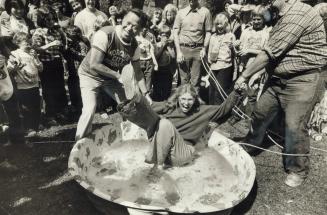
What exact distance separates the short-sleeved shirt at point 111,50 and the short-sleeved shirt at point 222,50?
Answer: 2130 millimetres

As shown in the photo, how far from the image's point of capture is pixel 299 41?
446 centimetres

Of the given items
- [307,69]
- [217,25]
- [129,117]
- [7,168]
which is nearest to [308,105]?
[307,69]

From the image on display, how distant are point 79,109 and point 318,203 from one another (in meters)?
4.63

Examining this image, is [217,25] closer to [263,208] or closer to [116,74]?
[116,74]

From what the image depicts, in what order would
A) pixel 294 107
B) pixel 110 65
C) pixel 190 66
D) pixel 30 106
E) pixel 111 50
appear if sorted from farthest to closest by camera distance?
1. pixel 190 66
2. pixel 30 106
3. pixel 110 65
4. pixel 111 50
5. pixel 294 107

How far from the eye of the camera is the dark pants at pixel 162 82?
733 centimetres

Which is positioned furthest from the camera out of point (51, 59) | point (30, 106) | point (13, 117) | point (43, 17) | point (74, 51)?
point (74, 51)

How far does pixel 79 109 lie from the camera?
7.07m

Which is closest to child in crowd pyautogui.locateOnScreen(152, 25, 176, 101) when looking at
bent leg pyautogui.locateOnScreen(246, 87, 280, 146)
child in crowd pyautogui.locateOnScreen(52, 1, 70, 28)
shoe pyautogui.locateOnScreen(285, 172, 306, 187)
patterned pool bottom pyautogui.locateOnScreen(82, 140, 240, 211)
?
child in crowd pyautogui.locateOnScreen(52, 1, 70, 28)

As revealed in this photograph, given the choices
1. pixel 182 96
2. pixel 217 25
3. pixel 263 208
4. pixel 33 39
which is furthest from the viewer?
pixel 217 25

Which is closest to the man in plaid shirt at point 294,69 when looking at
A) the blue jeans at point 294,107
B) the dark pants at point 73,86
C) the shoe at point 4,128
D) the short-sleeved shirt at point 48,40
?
the blue jeans at point 294,107

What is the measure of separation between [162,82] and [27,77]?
109 inches

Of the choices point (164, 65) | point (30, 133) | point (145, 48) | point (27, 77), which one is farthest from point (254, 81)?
point (30, 133)

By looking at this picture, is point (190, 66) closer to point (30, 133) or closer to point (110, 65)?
point (110, 65)
